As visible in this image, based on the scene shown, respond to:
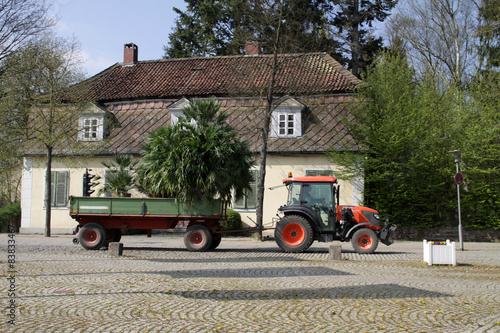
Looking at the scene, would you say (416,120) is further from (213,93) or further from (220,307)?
(220,307)

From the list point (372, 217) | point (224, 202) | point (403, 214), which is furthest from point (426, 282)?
point (403, 214)

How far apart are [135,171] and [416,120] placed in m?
12.7

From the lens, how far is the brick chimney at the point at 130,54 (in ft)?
94.9

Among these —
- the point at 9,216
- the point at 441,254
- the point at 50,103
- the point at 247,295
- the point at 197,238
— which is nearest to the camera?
the point at 247,295

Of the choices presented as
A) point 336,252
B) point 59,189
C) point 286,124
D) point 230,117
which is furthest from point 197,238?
point 59,189

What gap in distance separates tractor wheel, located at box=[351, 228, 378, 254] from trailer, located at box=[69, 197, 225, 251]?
4033 millimetres

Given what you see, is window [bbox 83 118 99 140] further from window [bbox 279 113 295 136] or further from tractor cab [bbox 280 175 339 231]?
tractor cab [bbox 280 175 339 231]

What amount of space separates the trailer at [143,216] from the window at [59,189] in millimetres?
10535

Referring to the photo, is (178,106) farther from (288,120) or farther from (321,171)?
(321,171)

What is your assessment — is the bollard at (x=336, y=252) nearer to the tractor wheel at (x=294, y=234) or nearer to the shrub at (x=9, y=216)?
the tractor wheel at (x=294, y=234)

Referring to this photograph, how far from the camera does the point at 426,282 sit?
369 inches

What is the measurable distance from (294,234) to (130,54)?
60.9ft

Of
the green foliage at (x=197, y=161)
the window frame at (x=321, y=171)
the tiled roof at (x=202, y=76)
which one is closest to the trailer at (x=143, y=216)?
the green foliage at (x=197, y=161)

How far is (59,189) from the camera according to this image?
81.4 feet
